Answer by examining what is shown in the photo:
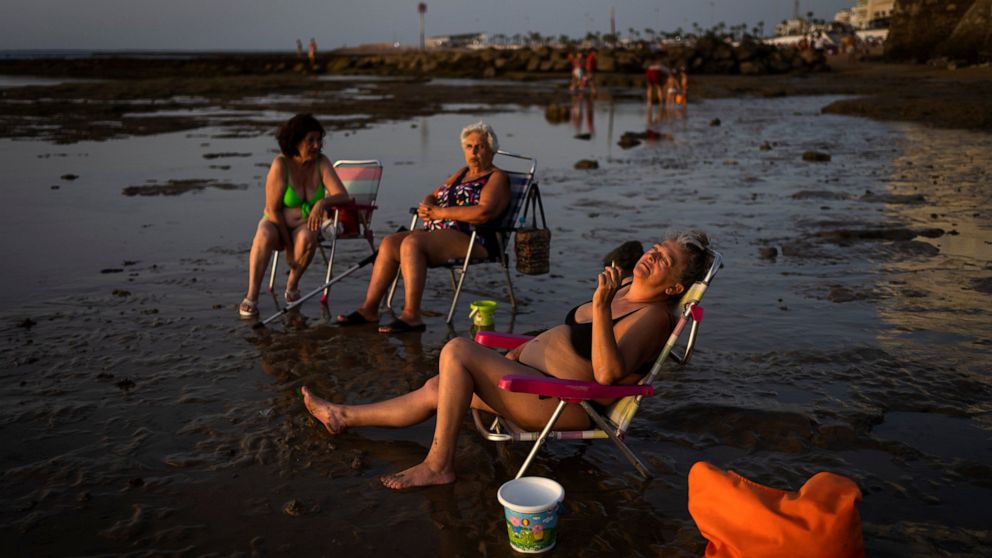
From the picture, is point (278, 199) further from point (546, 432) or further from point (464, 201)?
point (546, 432)

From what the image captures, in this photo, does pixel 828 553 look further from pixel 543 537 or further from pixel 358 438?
pixel 358 438

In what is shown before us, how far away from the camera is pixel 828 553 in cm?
295

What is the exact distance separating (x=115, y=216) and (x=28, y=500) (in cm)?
737

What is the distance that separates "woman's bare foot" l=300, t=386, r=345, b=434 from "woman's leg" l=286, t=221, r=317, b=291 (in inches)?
97.4

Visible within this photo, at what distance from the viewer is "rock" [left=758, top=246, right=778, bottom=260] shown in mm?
8336

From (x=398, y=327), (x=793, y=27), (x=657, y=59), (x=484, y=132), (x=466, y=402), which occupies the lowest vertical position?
(x=398, y=327)

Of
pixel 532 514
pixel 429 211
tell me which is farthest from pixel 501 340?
pixel 429 211

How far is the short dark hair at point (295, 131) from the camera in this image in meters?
6.86

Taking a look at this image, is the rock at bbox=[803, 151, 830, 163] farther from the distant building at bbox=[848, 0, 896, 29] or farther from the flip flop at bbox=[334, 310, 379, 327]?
the distant building at bbox=[848, 0, 896, 29]

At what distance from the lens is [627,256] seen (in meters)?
7.86

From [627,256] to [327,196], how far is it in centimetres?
268

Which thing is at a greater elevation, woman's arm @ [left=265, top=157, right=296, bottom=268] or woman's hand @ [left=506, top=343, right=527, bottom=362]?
woman's arm @ [left=265, top=157, right=296, bottom=268]

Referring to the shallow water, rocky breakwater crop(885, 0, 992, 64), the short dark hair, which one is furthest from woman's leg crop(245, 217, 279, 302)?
rocky breakwater crop(885, 0, 992, 64)

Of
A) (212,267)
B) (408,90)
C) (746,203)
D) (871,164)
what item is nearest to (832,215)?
(746,203)
